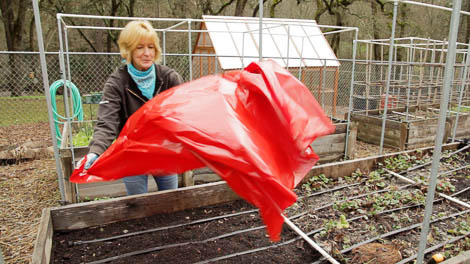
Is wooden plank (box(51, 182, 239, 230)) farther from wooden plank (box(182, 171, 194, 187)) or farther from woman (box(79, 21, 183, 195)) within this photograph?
wooden plank (box(182, 171, 194, 187))

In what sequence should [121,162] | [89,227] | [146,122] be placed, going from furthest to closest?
[89,227], [121,162], [146,122]

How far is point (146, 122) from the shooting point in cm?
145

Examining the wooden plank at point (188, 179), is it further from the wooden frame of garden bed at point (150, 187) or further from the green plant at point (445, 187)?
the green plant at point (445, 187)

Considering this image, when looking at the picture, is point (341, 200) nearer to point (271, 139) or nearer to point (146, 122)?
point (271, 139)

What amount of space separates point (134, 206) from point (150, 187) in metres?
1.53

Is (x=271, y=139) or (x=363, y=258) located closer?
(x=271, y=139)

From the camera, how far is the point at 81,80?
1277 cm

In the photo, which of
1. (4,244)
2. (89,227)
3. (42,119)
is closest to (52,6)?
(42,119)

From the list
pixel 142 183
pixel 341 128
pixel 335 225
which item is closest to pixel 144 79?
pixel 142 183

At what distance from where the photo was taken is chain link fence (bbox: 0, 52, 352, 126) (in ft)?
28.0

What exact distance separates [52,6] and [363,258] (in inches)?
602

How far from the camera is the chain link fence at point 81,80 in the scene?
8549mm

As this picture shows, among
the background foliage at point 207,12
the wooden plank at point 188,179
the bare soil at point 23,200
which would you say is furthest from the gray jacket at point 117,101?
the background foliage at point 207,12

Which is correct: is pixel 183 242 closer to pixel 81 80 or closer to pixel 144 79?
pixel 144 79
